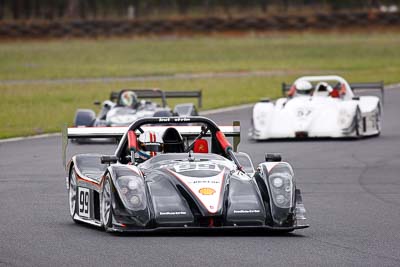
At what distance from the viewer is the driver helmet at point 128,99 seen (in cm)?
2380

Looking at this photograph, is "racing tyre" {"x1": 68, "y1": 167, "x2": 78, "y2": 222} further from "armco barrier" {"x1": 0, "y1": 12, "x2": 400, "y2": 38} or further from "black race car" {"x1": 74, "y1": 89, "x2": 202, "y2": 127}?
"armco barrier" {"x1": 0, "y1": 12, "x2": 400, "y2": 38}

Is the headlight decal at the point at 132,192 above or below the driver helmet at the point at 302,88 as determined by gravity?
below

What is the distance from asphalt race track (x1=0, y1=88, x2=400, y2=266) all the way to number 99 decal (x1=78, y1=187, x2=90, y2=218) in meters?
0.16

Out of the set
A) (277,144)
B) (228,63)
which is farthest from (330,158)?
(228,63)

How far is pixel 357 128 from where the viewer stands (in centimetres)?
2200

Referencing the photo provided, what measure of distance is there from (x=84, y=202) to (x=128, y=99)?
12.8 metres

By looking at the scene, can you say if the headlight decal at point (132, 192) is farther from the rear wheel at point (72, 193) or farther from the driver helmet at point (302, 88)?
the driver helmet at point (302, 88)

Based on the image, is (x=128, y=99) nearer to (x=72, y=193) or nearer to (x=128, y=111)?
(x=128, y=111)

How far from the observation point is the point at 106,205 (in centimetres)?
1024

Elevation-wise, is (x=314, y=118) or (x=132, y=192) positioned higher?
(x=314, y=118)

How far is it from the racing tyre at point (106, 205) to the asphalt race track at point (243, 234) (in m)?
0.11

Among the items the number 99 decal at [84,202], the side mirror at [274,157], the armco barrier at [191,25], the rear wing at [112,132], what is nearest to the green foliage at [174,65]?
the armco barrier at [191,25]

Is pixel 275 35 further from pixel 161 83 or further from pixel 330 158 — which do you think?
pixel 330 158

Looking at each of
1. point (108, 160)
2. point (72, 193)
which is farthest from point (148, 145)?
point (108, 160)
